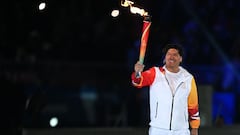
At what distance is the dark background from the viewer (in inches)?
357

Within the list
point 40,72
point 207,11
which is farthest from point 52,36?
point 207,11

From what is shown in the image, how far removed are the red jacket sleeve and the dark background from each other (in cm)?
406

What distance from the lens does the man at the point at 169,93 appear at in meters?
4.09

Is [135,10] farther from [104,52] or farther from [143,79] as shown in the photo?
[104,52]

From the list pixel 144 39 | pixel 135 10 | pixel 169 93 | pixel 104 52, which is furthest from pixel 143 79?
pixel 104 52

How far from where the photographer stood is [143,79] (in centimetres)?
407

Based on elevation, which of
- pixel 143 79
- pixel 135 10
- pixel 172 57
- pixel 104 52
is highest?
pixel 104 52

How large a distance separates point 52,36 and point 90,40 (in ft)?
2.58

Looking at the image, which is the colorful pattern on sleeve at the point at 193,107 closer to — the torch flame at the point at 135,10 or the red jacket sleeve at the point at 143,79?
the red jacket sleeve at the point at 143,79

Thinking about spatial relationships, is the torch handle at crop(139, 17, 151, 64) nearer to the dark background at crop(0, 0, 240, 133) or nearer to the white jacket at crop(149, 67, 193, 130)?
the white jacket at crop(149, 67, 193, 130)

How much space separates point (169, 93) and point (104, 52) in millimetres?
6254

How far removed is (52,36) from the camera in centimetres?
1041

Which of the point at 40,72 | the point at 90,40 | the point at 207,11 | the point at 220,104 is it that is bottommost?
the point at 220,104

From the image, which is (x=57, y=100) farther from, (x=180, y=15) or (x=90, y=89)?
(x=180, y=15)
